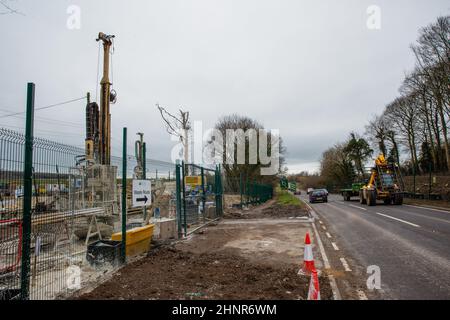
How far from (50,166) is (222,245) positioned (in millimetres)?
5618

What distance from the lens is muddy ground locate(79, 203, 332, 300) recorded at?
509 centimetres

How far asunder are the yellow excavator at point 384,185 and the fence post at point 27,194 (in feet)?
78.3

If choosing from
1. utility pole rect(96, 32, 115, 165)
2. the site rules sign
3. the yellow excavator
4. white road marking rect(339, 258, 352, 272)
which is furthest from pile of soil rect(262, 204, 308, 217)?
the site rules sign

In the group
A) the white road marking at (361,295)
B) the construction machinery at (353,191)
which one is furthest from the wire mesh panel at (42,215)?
the construction machinery at (353,191)

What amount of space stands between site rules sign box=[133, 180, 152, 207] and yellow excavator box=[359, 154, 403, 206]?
67.0 feet

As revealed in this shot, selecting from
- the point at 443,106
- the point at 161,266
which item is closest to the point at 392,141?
the point at 443,106

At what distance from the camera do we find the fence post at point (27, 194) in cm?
436

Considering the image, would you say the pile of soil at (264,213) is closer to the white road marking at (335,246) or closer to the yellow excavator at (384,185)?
the yellow excavator at (384,185)

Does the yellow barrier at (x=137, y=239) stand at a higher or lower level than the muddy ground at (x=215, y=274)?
higher

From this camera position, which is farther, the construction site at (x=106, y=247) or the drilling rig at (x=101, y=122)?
the drilling rig at (x=101, y=122)

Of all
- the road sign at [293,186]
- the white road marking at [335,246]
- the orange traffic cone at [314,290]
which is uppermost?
the road sign at [293,186]

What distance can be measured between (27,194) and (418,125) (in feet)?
146
